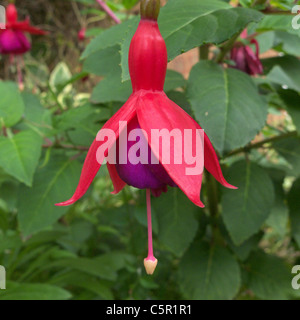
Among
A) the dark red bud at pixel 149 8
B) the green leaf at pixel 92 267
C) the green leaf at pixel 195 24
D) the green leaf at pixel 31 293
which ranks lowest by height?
the green leaf at pixel 92 267

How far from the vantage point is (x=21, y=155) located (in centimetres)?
53

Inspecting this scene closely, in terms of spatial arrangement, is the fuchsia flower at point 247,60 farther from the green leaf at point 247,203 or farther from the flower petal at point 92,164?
the flower petal at point 92,164

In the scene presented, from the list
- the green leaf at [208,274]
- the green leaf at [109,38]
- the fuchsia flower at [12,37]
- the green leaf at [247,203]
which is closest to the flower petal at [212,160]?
the green leaf at [109,38]

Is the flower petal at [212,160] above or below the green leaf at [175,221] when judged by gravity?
above

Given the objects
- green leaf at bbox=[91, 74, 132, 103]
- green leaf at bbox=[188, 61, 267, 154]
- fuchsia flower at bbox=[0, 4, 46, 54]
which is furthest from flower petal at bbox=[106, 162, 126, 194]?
fuchsia flower at bbox=[0, 4, 46, 54]

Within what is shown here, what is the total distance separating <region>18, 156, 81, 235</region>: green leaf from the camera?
585mm

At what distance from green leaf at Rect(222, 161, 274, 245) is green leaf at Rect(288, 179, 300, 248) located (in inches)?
3.8

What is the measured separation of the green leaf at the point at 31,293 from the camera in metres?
0.60

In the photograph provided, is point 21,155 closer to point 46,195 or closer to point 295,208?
point 46,195

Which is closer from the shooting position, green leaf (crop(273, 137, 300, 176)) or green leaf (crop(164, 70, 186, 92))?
green leaf (crop(164, 70, 186, 92))

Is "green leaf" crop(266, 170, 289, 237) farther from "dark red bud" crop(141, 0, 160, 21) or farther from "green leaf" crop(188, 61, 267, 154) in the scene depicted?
"dark red bud" crop(141, 0, 160, 21)

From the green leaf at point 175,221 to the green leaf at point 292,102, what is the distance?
0.75ft

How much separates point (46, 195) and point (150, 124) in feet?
1.30

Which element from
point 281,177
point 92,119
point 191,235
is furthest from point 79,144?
point 281,177
